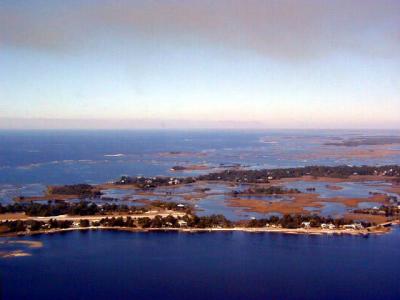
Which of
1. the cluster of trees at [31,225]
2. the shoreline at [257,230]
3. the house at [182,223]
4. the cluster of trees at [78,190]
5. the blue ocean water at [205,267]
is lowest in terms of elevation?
the blue ocean water at [205,267]


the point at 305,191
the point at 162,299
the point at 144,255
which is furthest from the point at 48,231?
the point at 305,191

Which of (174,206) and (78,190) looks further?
(78,190)

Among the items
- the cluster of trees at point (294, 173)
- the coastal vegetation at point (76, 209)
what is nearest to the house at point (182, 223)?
the coastal vegetation at point (76, 209)

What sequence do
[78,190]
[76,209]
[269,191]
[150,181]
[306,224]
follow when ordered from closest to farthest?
[306,224], [76,209], [78,190], [269,191], [150,181]

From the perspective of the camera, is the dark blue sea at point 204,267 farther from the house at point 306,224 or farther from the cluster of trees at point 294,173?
the cluster of trees at point 294,173

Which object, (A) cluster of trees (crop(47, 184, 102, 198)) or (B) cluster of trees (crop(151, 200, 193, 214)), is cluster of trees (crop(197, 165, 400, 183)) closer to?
(A) cluster of trees (crop(47, 184, 102, 198))

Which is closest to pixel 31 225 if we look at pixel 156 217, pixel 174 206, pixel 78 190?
pixel 156 217

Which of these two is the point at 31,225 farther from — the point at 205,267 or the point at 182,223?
the point at 205,267
